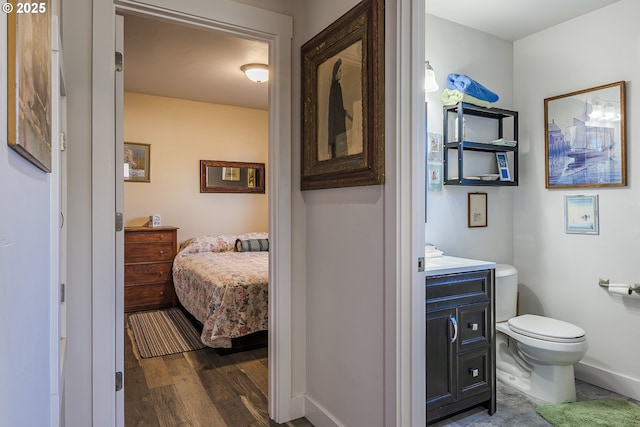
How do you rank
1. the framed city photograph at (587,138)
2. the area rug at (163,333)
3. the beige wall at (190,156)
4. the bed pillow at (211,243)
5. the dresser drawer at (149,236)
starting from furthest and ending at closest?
the beige wall at (190,156) → the bed pillow at (211,243) → the dresser drawer at (149,236) → the area rug at (163,333) → the framed city photograph at (587,138)

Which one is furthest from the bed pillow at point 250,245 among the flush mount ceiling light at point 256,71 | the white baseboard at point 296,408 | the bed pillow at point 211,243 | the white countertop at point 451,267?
the white countertop at point 451,267

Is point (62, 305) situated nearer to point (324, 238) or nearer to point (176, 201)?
point (324, 238)

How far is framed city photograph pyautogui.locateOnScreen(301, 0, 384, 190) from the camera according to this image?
5.25 feet

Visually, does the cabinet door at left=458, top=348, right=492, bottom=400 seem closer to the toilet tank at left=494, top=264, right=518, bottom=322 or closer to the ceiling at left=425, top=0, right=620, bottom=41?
the toilet tank at left=494, top=264, right=518, bottom=322

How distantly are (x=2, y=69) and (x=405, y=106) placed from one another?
128 cm

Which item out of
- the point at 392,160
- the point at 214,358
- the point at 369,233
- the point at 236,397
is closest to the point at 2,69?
the point at 392,160

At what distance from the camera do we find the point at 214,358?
10.2ft

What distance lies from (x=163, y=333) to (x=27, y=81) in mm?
3495

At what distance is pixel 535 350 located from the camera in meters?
2.31

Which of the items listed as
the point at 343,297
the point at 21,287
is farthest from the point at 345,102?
the point at 21,287

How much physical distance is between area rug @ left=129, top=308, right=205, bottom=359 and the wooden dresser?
17 cm

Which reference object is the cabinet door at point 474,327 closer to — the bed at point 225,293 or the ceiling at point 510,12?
the bed at point 225,293

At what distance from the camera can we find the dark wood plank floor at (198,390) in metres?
2.17

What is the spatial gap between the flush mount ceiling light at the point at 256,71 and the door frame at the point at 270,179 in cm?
166
